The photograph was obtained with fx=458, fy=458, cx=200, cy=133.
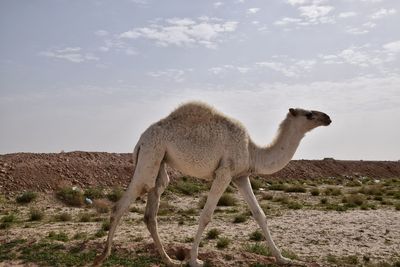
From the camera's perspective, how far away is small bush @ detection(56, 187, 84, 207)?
2030cm

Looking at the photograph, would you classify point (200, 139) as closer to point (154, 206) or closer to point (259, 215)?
point (154, 206)

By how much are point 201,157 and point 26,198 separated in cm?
1439

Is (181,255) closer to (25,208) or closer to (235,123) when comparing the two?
(235,123)

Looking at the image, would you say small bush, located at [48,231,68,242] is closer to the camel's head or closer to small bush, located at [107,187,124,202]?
the camel's head

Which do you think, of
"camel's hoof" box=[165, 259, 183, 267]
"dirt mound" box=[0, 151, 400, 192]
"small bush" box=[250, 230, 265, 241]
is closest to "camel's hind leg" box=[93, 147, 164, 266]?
"camel's hoof" box=[165, 259, 183, 267]

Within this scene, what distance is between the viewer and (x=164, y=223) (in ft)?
47.8

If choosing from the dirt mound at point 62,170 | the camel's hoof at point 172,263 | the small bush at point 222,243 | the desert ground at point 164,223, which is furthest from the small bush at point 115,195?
the camel's hoof at point 172,263

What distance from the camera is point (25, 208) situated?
1838cm

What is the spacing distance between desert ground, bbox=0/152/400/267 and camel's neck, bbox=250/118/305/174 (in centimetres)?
175

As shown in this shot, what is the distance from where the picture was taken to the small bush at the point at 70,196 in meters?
20.3

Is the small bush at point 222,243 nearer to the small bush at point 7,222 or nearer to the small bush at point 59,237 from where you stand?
the small bush at point 59,237

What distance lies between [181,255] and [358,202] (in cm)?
1371

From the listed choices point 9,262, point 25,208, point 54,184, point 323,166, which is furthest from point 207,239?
point 323,166

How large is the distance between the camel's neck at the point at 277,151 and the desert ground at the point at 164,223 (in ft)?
5.74
